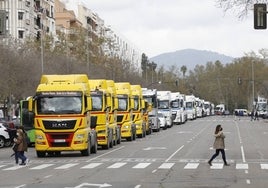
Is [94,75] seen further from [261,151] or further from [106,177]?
[106,177]

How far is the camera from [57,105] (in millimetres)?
35812

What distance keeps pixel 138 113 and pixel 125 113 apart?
5296 mm

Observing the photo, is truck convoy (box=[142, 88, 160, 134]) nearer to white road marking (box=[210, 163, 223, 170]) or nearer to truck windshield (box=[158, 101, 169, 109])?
truck windshield (box=[158, 101, 169, 109])

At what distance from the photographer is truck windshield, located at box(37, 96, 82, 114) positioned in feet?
117

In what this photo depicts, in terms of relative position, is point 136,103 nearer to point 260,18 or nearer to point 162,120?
point 162,120

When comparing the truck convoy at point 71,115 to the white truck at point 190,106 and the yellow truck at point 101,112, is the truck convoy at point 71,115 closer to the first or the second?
the yellow truck at point 101,112

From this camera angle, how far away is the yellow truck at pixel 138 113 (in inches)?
2328

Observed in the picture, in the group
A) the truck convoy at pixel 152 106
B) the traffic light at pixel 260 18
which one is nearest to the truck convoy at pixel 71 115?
the traffic light at pixel 260 18

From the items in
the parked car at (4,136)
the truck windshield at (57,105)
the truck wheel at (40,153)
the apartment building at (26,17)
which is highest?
the apartment building at (26,17)

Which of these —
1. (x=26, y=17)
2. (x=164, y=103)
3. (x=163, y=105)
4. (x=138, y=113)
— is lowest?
(x=138, y=113)

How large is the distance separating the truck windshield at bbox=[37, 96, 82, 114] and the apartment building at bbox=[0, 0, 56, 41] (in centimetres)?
6464

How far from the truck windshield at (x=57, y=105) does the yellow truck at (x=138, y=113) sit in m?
22.4

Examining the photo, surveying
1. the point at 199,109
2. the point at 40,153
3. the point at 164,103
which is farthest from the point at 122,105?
the point at 199,109

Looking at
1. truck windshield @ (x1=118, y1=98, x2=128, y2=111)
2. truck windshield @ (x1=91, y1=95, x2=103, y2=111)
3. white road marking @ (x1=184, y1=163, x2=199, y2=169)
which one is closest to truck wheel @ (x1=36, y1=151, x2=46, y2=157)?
truck windshield @ (x1=91, y1=95, x2=103, y2=111)
